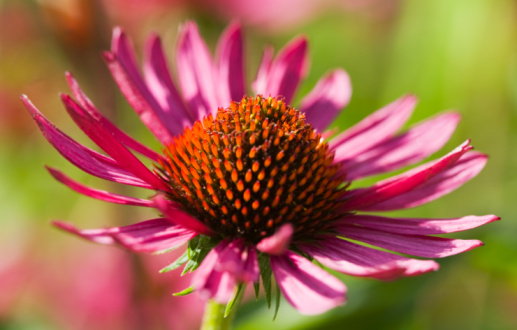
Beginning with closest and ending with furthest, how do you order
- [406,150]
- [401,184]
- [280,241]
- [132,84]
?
1. [280,241]
2. [401,184]
3. [132,84]
4. [406,150]

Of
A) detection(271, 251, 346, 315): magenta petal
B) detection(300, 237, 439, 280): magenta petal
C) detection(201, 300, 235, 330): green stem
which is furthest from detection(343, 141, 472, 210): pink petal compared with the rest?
detection(201, 300, 235, 330): green stem

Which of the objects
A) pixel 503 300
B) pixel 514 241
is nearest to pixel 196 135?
pixel 514 241

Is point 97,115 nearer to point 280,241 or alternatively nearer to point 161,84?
point 161,84

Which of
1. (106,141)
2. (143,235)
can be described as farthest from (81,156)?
(143,235)

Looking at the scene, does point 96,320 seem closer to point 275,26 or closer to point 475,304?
point 475,304

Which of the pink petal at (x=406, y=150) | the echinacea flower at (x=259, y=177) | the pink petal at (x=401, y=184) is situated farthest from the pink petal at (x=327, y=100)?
the pink petal at (x=401, y=184)

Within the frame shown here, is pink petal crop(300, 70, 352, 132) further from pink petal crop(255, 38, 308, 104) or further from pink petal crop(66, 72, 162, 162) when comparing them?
pink petal crop(66, 72, 162, 162)

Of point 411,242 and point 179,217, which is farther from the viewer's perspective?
point 411,242
